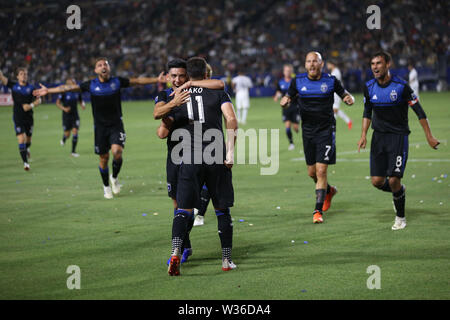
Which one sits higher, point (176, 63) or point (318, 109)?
point (176, 63)

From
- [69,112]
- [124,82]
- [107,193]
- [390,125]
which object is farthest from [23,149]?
[390,125]

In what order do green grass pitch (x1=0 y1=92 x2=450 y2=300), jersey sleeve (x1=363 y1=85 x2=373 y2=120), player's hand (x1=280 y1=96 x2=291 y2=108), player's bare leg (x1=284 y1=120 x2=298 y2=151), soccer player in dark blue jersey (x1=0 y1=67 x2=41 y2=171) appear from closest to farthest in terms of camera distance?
green grass pitch (x1=0 y1=92 x2=450 y2=300), jersey sleeve (x1=363 y1=85 x2=373 y2=120), player's hand (x1=280 y1=96 x2=291 y2=108), soccer player in dark blue jersey (x1=0 y1=67 x2=41 y2=171), player's bare leg (x1=284 y1=120 x2=298 y2=151)

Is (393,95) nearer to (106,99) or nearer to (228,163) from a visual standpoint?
(228,163)

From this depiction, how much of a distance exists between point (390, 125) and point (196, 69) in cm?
339

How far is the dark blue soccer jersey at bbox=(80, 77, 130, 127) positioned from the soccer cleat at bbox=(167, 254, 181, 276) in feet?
19.5

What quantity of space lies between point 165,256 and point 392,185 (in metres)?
3.28

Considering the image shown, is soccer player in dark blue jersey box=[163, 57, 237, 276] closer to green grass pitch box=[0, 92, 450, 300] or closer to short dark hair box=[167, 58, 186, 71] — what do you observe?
short dark hair box=[167, 58, 186, 71]

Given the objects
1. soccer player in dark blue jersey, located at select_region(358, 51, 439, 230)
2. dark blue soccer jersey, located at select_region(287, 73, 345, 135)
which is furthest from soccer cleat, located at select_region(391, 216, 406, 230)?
dark blue soccer jersey, located at select_region(287, 73, 345, 135)

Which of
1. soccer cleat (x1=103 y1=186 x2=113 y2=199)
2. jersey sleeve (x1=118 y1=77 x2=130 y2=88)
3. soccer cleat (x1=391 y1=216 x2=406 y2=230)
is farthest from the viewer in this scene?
jersey sleeve (x1=118 y1=77 x2=130 y2=88)

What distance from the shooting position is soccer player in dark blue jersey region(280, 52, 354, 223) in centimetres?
987

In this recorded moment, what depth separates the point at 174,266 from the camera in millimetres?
6824
